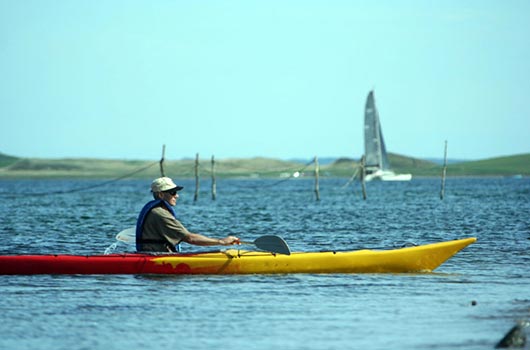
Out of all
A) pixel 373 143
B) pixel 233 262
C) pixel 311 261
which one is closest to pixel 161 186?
pixel 233 262

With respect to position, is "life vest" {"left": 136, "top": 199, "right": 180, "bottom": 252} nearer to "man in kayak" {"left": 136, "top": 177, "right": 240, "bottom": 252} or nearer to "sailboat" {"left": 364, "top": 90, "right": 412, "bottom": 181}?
"man in kayak" {"left": 136, "top": 177, "right": 240, "bottom": 252}

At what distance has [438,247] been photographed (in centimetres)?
1978

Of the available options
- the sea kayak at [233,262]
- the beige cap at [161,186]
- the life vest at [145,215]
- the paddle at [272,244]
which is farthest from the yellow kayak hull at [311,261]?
the beige cap at [161,186]

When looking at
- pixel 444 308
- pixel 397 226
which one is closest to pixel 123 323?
pixel 444 308

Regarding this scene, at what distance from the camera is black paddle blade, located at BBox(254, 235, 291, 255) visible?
19578 mm

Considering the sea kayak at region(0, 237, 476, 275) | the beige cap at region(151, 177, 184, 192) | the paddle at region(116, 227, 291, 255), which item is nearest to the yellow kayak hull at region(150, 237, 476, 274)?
the sea kayak at region(0, 237, 476, 275)

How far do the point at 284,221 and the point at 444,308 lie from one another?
28864mm

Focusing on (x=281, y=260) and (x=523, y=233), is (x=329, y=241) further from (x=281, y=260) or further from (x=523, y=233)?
(x=281, y=260)

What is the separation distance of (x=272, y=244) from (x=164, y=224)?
217 centimetres

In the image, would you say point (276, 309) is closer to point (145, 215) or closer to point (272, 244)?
point (145, 215)

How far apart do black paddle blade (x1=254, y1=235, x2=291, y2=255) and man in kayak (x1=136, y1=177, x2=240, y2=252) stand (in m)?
1.26

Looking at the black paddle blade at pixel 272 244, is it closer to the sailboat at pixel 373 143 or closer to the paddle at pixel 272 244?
the paddle at pixel 272 244

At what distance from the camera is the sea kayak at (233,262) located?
1912 cm

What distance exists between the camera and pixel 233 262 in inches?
760
